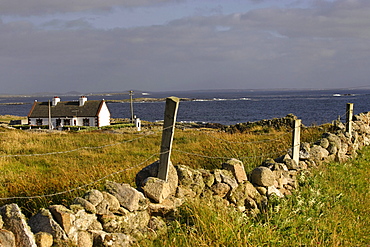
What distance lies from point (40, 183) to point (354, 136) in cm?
1102

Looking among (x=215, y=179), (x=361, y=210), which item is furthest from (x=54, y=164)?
(x=361, y=210)

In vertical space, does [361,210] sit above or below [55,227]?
below

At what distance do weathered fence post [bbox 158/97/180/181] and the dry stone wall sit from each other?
0.22m

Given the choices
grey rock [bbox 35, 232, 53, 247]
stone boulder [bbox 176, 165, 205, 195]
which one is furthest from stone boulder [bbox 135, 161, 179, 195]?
grey rock [bbox 35, 232, 53, 247]

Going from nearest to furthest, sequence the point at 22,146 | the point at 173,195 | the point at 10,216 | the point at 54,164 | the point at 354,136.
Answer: the point at 10,216
the point at 173,195
the point at 54,164
the point at 354,136
the point at 22,146

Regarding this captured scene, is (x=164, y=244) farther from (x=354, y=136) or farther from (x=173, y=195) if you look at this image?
(x=354, y=136)

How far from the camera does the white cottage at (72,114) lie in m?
52.3

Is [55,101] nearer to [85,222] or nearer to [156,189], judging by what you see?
[156,189]

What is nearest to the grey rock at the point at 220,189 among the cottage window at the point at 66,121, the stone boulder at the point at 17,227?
the stone boulder at the point at 17,227

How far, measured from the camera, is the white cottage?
52312mm

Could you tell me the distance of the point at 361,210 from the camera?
6895mm

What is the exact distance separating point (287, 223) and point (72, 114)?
50407 mm

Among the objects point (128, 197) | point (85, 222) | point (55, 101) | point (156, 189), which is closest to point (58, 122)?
point (55, 101)

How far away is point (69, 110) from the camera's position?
53.1 metres
